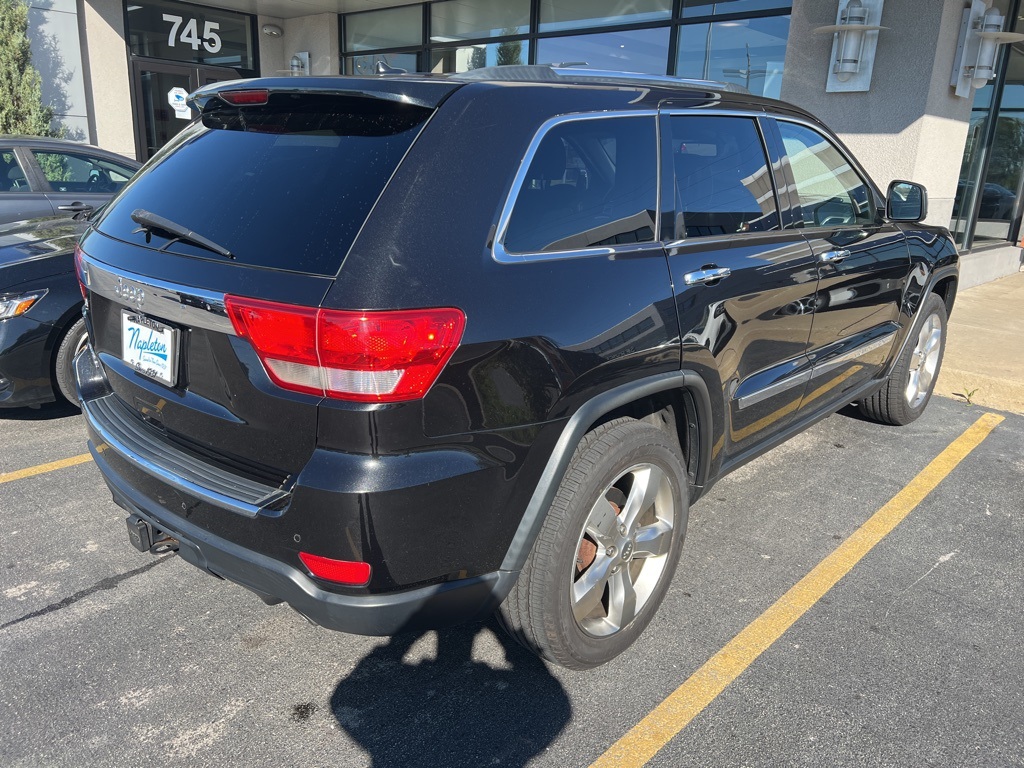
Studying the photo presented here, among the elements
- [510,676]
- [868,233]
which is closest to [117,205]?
[510,676]

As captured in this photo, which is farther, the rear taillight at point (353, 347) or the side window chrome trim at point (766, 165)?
the side window chrome trim at point (766, 165)

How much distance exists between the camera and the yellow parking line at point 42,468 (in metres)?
3.91

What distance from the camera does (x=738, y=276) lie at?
2.86 m

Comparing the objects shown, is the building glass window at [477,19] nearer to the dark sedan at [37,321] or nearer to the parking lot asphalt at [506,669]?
the dark sedan at [37,321]

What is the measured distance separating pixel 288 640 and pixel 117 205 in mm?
1610

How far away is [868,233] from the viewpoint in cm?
393

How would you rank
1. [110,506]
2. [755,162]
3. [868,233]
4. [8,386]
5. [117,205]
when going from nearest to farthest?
[117,205] < [755,162] < [110,506] < [868,233] < [8,386]

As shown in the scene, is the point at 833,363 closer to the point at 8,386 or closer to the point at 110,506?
the point at 110,506

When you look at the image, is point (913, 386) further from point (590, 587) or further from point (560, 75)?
point (560, 75)

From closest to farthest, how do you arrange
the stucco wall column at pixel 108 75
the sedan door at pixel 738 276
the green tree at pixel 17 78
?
the sedan door at pixel 738 276 < the green tree at pixel 17 78 < the stucco wall column at pixel 108 75

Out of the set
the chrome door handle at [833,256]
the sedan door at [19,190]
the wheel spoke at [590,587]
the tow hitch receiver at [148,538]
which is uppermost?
the chrome door handle at [833,256]

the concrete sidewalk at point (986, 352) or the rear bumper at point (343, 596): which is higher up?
the rear bumper at point (343, 596)

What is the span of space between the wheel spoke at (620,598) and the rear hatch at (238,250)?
117 cm

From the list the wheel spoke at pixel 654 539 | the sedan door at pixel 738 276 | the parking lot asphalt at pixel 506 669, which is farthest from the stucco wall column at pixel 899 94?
the wheel spoke at pixel 654 539
